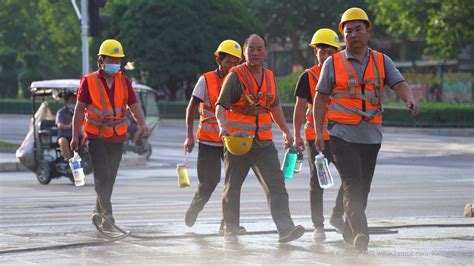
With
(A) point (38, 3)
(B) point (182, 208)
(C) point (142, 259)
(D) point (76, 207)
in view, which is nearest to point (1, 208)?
(D) point (76, 207)

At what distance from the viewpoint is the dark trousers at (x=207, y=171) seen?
40.0ft

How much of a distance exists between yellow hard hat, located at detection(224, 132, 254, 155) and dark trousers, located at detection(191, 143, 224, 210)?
130 cm

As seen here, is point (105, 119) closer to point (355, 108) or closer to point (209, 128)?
point (209, 128)

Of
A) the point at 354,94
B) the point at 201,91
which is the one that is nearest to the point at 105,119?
the point at 201,91

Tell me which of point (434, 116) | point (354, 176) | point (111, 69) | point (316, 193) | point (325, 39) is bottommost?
point (434, 116)

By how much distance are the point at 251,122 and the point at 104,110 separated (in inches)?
71.9

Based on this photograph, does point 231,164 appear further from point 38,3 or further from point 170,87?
point 38,3

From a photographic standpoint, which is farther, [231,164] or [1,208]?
[1,208]

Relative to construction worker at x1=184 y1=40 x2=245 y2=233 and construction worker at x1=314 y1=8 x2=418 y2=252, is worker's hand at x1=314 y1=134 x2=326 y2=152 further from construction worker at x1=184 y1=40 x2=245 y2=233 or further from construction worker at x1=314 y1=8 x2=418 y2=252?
construction worker at x1=184 y1=40 x2=245 y2=233

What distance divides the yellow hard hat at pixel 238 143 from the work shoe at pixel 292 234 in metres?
0.81

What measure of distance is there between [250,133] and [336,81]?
1.23m

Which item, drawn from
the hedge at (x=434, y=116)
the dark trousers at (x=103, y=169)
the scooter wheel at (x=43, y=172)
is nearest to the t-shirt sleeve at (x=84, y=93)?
the dark trousers at (x=103, y=169)

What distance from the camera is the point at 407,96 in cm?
999

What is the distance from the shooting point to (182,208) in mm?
15805
